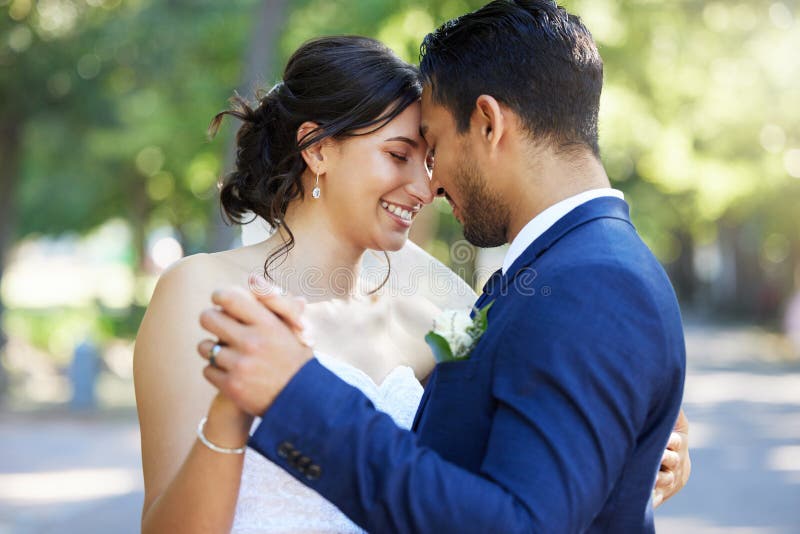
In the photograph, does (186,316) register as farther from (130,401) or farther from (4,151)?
(4,151)

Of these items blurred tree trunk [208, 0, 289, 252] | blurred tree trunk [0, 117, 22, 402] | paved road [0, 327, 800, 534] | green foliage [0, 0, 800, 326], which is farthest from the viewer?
blurred tree trunk [0, 117, 22, 402]

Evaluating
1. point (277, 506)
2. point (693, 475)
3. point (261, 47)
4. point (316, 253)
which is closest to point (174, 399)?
point (277, 506)

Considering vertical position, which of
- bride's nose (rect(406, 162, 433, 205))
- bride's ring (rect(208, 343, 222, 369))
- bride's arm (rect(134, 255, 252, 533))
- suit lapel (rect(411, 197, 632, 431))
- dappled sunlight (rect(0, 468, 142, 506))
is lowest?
dappled sunlight (rect(0, 468, 142, 506))

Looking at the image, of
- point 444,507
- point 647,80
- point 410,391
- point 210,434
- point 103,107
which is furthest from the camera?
point 103,107

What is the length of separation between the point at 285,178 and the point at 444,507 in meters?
2.04

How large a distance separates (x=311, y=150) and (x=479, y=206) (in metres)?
1.26

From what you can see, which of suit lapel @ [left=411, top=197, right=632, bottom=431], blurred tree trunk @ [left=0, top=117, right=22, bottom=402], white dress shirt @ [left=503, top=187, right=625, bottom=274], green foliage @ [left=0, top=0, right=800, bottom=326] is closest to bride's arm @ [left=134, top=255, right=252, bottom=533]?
suit lapel @ [left=411, top=197, right=632, bottom=431]

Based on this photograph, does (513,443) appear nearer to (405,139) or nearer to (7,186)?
(405,139)

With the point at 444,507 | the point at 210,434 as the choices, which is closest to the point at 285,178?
the point at 210,434

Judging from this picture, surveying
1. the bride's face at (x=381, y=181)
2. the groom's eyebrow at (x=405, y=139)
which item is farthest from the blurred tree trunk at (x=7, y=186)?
the groom's eyebrow at (x=405, y=139)

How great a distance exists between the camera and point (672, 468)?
279 centimetres

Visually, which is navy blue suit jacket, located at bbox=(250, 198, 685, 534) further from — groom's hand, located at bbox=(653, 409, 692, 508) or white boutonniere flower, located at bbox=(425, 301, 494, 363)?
groom's hand, located at bbox=(653, 409, 692, 508)

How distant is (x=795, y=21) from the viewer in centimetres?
1548

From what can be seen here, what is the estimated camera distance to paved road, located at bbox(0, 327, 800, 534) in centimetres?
800
